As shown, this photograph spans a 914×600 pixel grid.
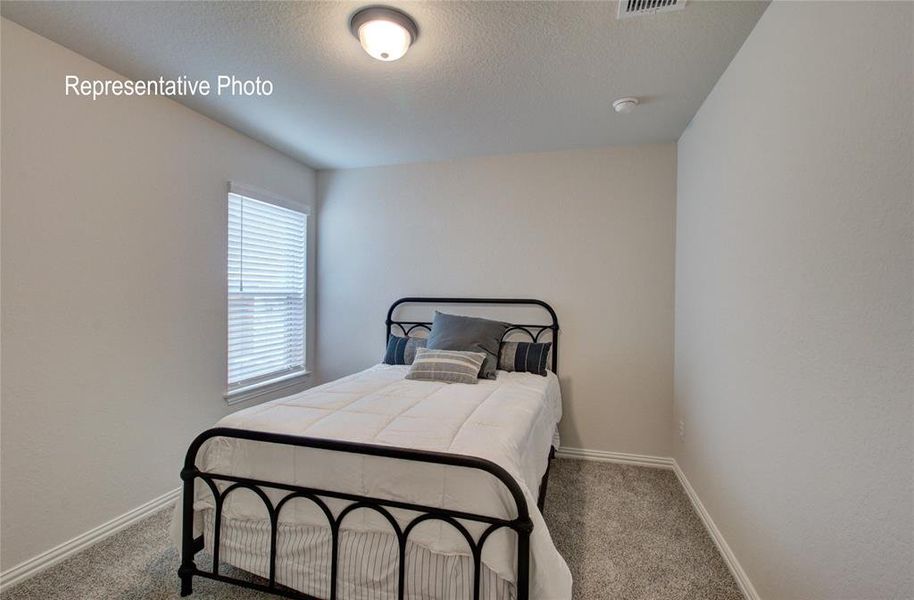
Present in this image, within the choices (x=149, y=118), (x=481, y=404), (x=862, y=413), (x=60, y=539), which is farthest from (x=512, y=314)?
(x=60, y=539)

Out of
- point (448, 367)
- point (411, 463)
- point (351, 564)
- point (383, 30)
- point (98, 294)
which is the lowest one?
point (351, 564)

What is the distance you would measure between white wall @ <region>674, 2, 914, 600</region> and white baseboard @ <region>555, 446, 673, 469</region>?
2.98ft

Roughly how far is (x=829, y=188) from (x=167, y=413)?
3.30m

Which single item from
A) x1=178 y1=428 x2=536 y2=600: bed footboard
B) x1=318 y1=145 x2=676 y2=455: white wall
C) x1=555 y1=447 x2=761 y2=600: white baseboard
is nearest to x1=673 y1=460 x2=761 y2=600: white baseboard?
x1=555 y1=447 x2=761 y2=600: white baseboard

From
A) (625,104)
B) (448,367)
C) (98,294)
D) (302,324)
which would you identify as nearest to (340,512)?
(448,367)

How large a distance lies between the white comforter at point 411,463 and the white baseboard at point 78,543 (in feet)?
2.83

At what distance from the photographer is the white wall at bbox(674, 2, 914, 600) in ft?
3.16

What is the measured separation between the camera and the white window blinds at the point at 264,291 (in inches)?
115

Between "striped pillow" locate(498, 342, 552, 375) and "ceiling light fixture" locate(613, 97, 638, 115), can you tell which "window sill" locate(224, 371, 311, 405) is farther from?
"ceiling light fixture" locate(613, 97, 638, 115)

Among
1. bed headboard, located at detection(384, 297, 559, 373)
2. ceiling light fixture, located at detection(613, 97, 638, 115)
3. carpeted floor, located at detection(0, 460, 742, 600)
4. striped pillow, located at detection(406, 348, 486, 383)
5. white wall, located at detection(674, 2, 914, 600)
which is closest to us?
white wall, located at detection(674, 2, 914, 600)

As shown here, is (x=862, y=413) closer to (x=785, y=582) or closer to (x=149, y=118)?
(x=785, y=582)

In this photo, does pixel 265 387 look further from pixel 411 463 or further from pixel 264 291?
pixel 411 463

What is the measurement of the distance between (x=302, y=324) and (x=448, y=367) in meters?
1.73

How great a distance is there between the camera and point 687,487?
101 inches
